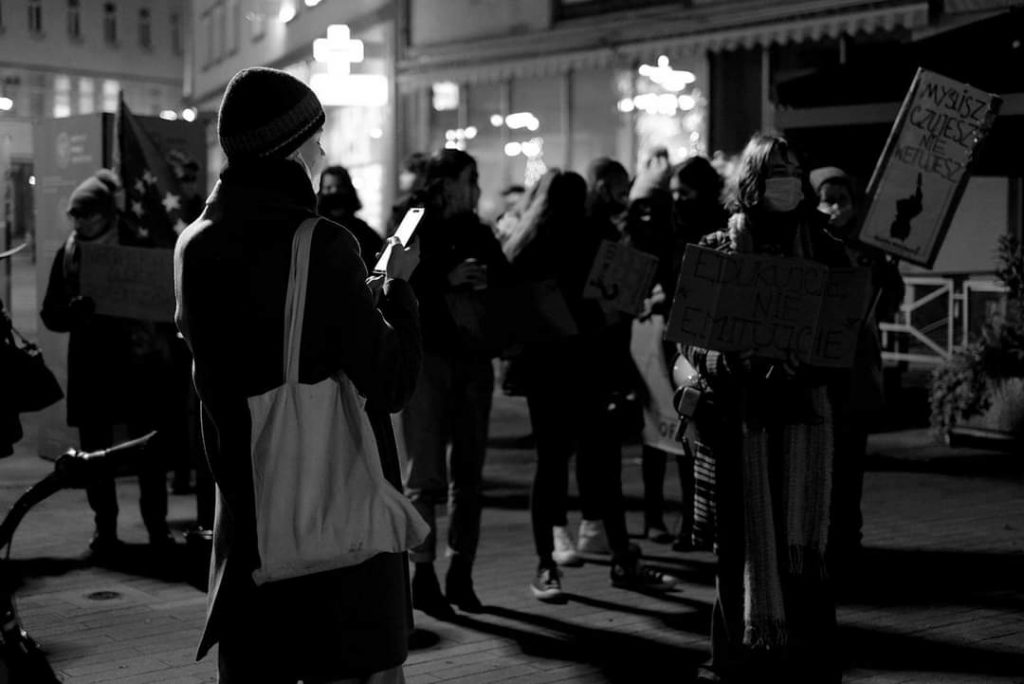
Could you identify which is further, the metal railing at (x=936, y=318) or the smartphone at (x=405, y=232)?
the metal railing at (x=936, y=318)

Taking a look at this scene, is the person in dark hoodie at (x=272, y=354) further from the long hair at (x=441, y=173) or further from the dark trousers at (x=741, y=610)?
the long hair at (x=441, y=173)

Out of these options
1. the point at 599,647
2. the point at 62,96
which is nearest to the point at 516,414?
the point at 599,647

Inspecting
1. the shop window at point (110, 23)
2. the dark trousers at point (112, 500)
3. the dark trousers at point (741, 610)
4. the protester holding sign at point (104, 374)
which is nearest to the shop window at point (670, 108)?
the protester holding sign at point (104, 374)

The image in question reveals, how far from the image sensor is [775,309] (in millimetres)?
5164

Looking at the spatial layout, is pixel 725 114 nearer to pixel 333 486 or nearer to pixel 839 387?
pixel 839 387

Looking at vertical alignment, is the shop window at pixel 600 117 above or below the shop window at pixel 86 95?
below

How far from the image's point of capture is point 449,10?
22344 mm

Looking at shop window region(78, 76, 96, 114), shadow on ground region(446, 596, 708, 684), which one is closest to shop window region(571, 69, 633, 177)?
shadow on ground region(446, 596, 708, 684)

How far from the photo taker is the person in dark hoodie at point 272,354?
11.0ft

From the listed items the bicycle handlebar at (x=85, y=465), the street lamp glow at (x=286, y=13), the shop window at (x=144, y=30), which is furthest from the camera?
the shop window at (x=144, y=30)

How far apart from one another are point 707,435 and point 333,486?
2256 mm

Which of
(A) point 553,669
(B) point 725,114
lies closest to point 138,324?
(A) point 553,669

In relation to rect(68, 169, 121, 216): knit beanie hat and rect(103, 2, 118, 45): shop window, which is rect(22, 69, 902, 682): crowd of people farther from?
rect(103, 2, 118, 45): shop window

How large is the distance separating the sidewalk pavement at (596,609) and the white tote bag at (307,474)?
2.37 m
